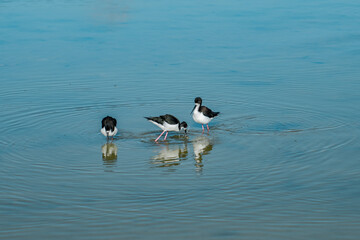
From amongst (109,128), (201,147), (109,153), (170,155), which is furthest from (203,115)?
(109,153)

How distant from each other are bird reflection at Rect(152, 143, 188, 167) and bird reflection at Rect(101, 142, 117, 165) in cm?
82

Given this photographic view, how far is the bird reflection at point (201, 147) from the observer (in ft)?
37.1

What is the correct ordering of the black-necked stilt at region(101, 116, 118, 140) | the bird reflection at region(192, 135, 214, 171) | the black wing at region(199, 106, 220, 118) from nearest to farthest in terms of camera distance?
the bird reflection at region(192, 135, 214, 171)
the black-necked stilt at region(101, 116, 118, 140)
the black wing at region(199, 106, 220, 118)

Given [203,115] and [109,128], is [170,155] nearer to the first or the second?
[109,128]

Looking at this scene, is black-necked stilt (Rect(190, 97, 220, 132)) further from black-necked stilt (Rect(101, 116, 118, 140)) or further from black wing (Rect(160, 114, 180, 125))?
black-necked stilt (Rect(101, 116, 118, 140))

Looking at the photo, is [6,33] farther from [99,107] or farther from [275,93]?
[275,93]

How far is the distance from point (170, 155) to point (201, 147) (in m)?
0.85

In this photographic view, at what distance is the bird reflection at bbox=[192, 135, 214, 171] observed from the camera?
11.3 m

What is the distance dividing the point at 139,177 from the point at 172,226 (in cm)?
261

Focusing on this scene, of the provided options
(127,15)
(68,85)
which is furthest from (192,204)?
(127,15)

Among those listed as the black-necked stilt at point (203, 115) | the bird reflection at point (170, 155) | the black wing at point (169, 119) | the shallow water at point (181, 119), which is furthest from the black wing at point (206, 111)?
the bird reflection at point (170, 155)

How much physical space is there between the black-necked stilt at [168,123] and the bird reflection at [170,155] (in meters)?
0.43

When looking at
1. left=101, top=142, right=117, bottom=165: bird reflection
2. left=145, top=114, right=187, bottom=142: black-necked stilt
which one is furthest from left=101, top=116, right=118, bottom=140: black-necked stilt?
left=145, top=114, right=187, bottom=142: black-necked stilt

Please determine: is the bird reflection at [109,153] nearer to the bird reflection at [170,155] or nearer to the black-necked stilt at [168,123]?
the bird reflection at [170,155]
